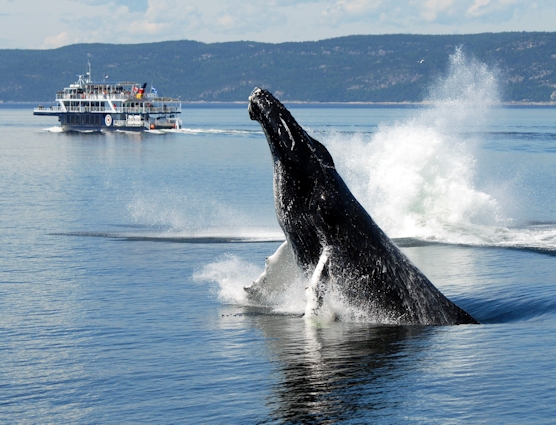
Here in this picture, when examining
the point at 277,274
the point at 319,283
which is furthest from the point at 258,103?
the point at 277,274

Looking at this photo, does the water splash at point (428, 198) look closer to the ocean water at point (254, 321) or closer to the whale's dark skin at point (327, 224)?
the ocean water at point (254, 321)

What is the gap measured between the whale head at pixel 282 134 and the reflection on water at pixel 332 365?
247cm

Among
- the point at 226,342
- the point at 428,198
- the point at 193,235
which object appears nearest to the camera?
the point at 226,342

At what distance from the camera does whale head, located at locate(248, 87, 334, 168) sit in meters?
13.8

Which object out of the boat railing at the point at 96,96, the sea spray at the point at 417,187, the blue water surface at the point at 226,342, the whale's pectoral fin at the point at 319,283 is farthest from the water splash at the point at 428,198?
the boat railing at the point at 96,96

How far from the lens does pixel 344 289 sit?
14.0 m

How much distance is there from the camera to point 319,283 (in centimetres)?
1362

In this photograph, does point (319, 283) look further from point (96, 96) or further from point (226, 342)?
point (96, 96)

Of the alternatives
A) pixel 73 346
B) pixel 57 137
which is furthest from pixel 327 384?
pixel 57 137

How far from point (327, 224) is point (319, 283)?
823 mm

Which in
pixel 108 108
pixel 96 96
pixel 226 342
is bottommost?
pixel 226 342

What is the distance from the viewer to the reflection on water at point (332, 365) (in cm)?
1111

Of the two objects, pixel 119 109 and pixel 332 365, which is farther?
pixel 119 109

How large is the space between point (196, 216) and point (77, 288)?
1606 centimetres
